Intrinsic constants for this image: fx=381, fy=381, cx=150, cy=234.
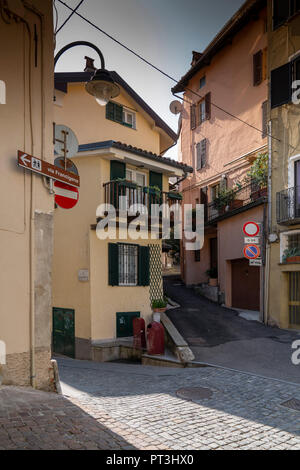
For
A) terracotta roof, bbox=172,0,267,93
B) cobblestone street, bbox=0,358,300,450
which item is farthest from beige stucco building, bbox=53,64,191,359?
cobblestone street, bbox=0,358,300,450

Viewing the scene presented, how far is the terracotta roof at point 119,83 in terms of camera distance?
1362 centimetres

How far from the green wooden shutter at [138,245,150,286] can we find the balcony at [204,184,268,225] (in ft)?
17.0

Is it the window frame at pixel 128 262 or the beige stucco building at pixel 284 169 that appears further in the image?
the beige stucco building at pixel 284 169

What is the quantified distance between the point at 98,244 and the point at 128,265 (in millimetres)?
1525

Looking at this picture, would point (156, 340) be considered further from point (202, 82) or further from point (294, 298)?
point (202, 82)

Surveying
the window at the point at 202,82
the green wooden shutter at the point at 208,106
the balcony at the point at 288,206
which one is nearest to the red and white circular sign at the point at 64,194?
the balcony at the point at 288,206

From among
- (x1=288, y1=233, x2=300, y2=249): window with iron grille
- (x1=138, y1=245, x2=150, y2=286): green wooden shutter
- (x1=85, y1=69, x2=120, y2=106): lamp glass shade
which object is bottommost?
(x1=138, y1=245, x2=150, y2=286): green wooden shutter

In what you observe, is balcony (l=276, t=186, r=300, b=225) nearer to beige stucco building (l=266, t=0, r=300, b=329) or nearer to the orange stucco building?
beige stucco building (l=266, t=0, r=300, b=329)

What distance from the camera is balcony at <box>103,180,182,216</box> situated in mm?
13031

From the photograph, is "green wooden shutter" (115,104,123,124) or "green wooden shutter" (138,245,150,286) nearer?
"green wooden shutter" (138,245,150,286)

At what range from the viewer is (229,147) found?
2053cm

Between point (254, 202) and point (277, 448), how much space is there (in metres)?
12.1

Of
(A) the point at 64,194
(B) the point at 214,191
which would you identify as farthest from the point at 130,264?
(B) the point at 214,191

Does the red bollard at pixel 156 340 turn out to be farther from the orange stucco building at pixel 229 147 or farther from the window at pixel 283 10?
the window at pixel 283 10
